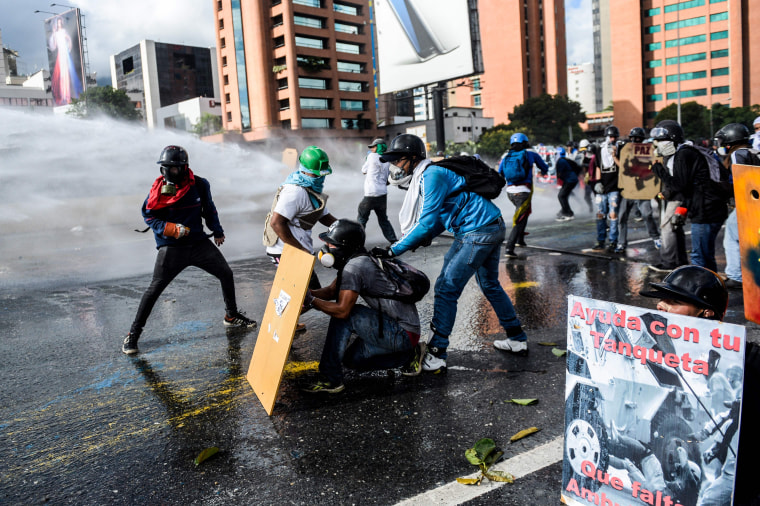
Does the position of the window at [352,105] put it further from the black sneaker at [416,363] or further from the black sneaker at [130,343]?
the black sneaker at [416,363]

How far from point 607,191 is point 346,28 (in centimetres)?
7330

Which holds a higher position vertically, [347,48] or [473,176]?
[347,48]

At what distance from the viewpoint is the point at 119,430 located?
3.46 meters

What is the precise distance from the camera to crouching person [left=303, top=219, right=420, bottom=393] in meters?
3.81

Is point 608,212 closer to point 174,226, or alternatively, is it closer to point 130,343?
point 174,226

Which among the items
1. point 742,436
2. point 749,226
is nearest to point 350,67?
point 749,226

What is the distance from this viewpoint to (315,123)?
237 feet

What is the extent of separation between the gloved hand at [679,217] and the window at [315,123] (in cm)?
6772

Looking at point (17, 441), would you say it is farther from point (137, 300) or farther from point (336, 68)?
point (336, 68)

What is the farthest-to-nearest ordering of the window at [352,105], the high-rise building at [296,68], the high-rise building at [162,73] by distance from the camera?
1. the high-rise building at [162,73]
2. the window at [352,105]
3. the high-rise building at [296,68]

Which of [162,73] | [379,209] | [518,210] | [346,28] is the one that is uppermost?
[162,73]

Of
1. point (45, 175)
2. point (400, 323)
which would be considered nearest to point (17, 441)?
point (400, 323)

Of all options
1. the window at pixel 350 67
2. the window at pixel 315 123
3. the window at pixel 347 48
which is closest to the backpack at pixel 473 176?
the window at pixel 315 123

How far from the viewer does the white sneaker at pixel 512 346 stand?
4.51 meters
